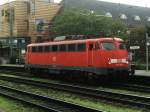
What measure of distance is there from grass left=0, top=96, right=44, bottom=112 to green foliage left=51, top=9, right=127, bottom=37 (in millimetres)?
39203

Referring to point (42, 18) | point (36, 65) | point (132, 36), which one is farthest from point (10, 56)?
point (36, 65)

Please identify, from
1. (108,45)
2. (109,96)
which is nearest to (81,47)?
(108,45)

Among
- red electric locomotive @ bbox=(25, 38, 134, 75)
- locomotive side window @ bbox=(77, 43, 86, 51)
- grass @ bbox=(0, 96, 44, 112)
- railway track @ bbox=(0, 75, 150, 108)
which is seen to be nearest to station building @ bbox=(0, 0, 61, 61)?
red electric locomotive @ bbox=(25, 38, 134, 75)

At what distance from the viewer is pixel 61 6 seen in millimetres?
73312

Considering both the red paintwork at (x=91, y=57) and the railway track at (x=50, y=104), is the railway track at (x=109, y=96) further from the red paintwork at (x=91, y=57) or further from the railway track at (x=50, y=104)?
the railway track at (x=50, y=104)

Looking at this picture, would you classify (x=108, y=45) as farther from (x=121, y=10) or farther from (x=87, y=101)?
(x=121, y=10)

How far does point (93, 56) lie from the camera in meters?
24.9

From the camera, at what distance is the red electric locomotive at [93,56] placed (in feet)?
80.5

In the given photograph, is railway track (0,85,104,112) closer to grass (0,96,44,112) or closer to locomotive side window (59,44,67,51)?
grass (0,96,44,112)

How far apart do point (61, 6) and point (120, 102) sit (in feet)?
186

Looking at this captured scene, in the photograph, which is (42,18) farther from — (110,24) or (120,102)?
(120,102)

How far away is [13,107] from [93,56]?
9015 mm

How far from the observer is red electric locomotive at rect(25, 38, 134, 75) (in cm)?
2455

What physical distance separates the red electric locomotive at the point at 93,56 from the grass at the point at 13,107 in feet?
24.1
